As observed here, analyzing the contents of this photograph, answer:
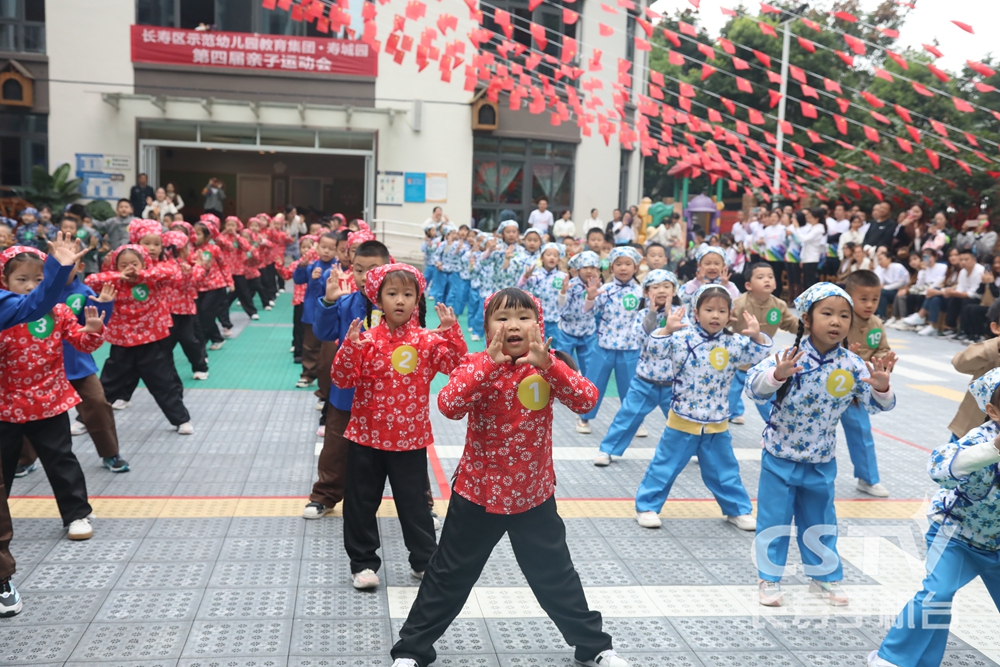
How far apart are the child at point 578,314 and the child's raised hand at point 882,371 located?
3957mm

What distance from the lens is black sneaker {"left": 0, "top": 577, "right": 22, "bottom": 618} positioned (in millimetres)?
3818

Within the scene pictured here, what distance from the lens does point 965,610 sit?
4258 millimetres

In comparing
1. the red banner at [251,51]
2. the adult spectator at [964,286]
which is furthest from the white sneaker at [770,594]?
the red banner at [251,51]

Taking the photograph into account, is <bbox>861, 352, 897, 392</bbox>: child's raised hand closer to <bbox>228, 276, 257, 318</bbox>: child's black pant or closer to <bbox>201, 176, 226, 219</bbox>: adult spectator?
<bbox>228, 276, 257, 318</bbox>: child's black pant

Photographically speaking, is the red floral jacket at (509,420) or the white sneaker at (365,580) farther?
the white sneaker at (365,580)

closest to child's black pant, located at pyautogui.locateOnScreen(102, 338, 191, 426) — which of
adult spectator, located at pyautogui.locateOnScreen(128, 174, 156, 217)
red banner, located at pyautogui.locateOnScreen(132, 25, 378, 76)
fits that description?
adult spectator, located at pyautogui.locateOnScreen(128, 174, 156, 217)

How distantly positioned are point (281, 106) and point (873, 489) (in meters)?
18.0

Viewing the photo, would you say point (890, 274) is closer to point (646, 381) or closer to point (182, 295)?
point (646, 381)

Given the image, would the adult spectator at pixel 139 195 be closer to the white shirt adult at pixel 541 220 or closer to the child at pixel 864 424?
the white shirt adult at pixel 541 220

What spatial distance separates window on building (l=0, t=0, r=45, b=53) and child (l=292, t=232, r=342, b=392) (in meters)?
14.8

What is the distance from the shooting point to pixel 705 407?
521 centimetres

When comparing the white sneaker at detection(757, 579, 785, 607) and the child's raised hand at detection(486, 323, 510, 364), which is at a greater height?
the child's raised hand at detection(486, 323, 510, 364)

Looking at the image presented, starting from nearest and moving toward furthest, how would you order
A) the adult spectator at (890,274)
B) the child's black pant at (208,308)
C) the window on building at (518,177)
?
the child's black pant at (208,308)
the adult spectator at (890,274)
the window on building at (518,177)

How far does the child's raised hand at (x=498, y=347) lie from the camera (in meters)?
3.15
